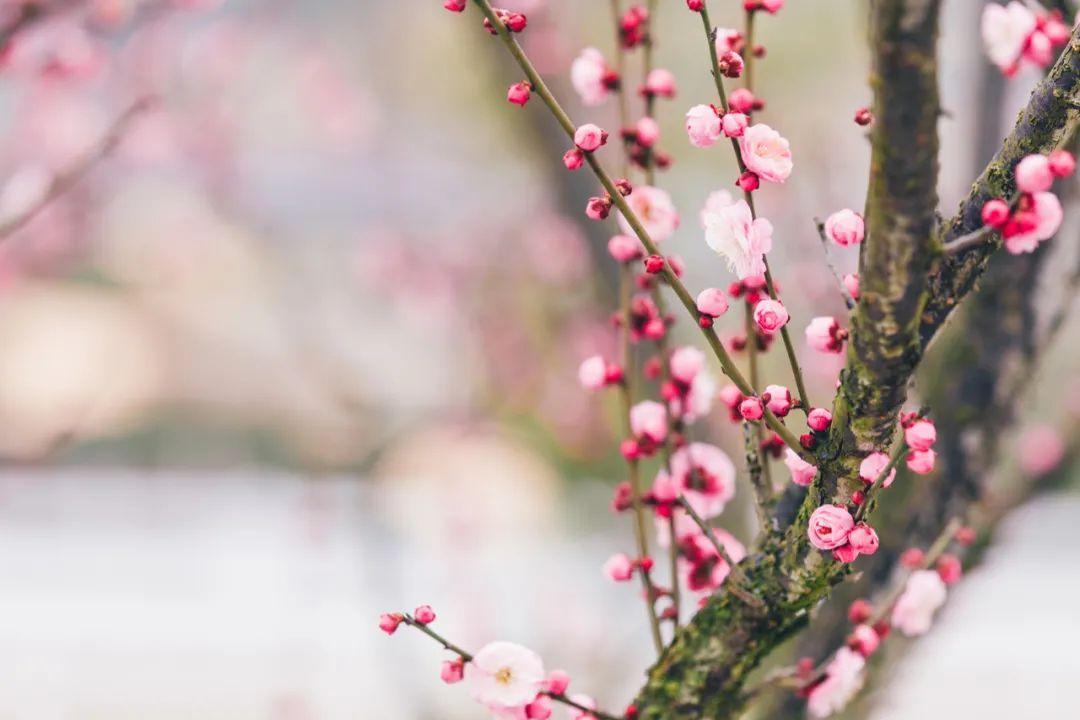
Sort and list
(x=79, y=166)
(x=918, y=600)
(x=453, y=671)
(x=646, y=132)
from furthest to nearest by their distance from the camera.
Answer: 1. (x=79, y=166)
2. (x=918, y=600)
3. (x=646, y=132)
4. (x=453, y=671)

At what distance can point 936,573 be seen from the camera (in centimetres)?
113

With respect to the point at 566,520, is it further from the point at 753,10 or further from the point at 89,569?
the point at 753,10

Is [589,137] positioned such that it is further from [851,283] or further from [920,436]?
[920,436]

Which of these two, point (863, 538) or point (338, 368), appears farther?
point (338, 368)

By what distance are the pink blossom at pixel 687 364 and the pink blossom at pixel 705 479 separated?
83 mm

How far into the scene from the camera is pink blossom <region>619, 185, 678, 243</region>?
3.15 ft

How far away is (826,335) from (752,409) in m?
0.09

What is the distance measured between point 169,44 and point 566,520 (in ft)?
11.7

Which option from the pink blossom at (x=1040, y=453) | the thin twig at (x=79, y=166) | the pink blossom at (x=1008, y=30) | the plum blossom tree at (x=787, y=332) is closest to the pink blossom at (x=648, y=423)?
the plum blossom tree at (x=787, y=332)

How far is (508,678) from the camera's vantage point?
0.89 meters

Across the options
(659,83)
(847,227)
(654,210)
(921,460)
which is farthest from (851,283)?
(659,83)

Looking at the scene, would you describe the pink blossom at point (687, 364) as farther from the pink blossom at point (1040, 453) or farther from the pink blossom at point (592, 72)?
the pink blossom at point (1040, 453)

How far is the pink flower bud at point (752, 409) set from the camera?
74cm

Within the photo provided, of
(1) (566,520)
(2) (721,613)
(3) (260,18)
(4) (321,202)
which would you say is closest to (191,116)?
(3) (260,18)
